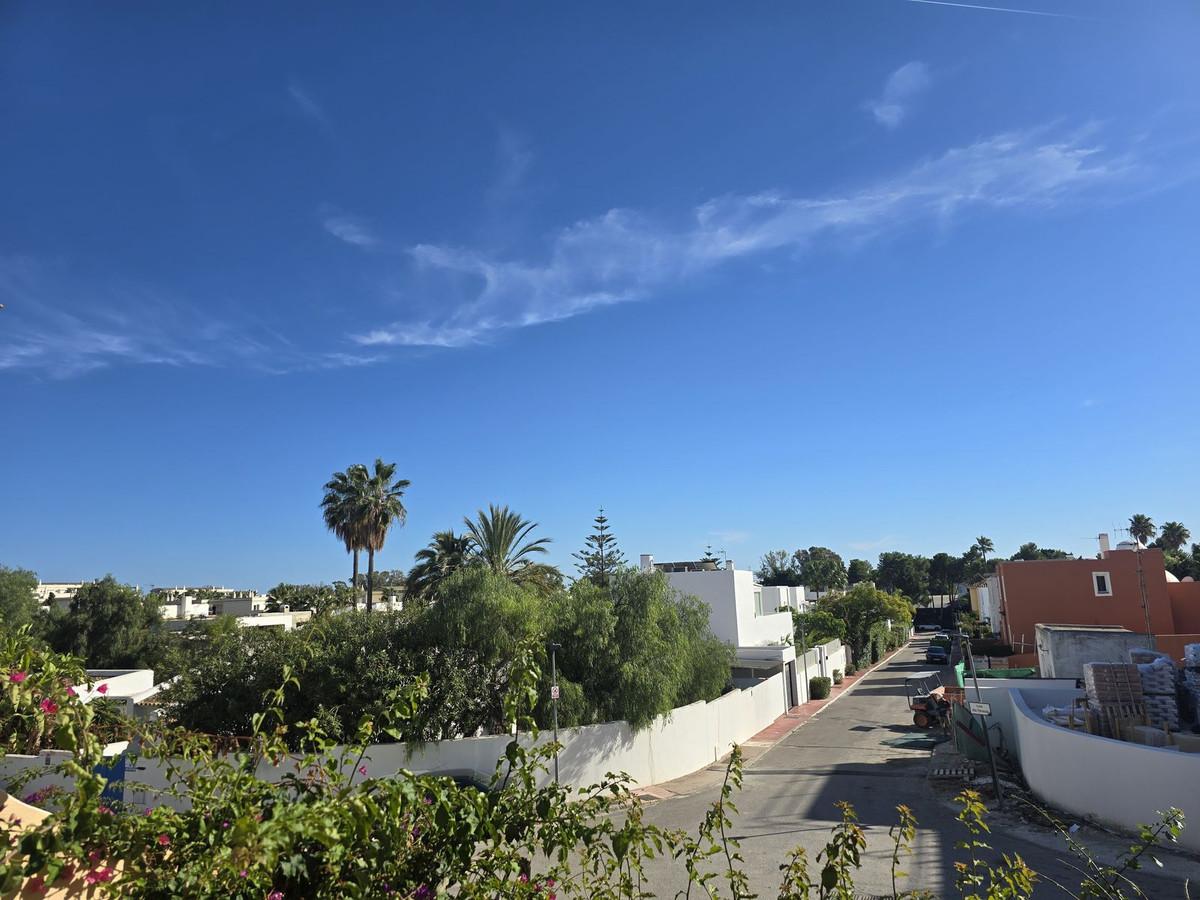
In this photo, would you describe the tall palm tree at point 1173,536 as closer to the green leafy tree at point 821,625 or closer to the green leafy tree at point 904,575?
the green leafy tree at point 904,575

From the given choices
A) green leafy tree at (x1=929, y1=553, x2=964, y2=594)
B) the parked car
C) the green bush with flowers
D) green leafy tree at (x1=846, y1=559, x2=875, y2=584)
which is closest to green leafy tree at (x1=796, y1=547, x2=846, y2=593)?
green leafy tree at (x1=846, y1=559, x2=875, y2=584)

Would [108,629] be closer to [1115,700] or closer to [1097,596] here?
[1115,700]

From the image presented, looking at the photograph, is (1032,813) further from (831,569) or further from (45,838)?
(831,569)

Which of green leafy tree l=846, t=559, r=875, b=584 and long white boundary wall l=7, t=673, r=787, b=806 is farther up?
green leafy tree l=846, t=559, r=875, b=584

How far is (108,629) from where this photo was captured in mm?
39688

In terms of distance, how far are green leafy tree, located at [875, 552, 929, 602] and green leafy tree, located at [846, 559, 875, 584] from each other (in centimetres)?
269

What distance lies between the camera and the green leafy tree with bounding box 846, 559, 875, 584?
437 ft

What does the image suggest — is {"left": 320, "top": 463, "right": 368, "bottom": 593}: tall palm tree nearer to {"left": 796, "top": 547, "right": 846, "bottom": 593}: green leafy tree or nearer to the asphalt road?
the asphalt road

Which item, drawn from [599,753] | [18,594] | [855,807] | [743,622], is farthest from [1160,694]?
[18,594]

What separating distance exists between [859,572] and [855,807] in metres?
125

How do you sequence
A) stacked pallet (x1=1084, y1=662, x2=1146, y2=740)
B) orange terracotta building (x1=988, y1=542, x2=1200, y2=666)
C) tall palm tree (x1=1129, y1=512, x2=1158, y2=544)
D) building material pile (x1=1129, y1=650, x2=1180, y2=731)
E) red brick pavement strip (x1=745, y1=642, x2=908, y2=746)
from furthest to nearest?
tall palm tree (x1=1129, y1=512, x2=1158, y2=544), orange terracotta building (x1=988, y1=542, x2=1200, y2=666), red brick pavement strip (x1=745, y1=642, x2=908, y2=746), stacked pallet (x1=1084, y1=662, x2=1146, y2=740), building material pile (x1=1129, y1=650, x2=1180, y2=731)

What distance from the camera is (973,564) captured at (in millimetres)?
122000

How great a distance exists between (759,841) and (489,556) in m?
21.4

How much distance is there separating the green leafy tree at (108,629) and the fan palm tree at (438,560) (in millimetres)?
17117
